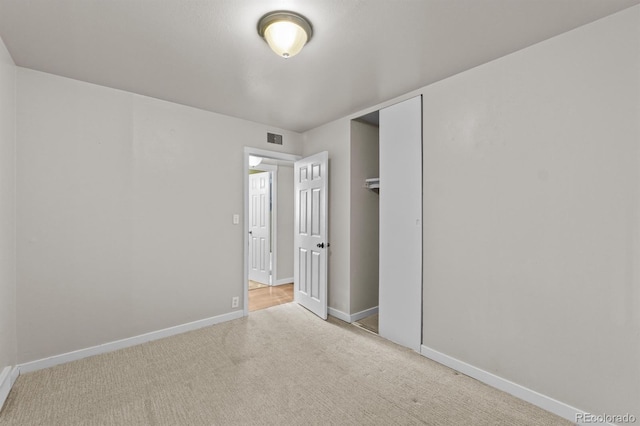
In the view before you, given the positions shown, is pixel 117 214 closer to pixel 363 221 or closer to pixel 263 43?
pixel 263 43

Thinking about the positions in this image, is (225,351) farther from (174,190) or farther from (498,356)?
(498,356)

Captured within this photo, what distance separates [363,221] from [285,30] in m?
2.40

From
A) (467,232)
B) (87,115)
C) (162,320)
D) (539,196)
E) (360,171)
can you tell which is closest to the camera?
(539,196)

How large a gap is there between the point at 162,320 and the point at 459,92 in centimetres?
366

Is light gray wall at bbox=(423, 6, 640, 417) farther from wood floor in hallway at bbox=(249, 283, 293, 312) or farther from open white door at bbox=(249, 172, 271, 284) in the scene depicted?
open white door at bbox=(249, 172, 271, 284)

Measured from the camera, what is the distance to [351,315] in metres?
3.57

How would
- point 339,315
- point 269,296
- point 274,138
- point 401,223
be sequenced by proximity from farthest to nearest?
point 269,296 < point 274,138 < point 339,315 < point 401,223

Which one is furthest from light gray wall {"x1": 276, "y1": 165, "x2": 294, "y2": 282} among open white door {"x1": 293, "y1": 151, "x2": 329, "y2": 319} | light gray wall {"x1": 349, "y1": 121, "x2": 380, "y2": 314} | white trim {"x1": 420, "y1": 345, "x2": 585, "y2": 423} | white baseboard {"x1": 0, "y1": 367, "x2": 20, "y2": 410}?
white baseboard {"x1": 0, "y1": 367, "x2": 20, "y2": 410}

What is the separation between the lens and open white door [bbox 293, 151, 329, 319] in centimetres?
364

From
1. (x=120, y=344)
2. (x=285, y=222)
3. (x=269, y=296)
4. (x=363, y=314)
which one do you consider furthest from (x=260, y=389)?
(x=285, y=222)

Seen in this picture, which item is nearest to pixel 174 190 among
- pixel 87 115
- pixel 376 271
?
pixel 87 115

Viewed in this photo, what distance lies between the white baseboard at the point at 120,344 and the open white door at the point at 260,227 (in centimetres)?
177

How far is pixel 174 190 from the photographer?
10.4ft

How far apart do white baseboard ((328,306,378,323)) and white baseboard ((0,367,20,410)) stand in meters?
2.96
